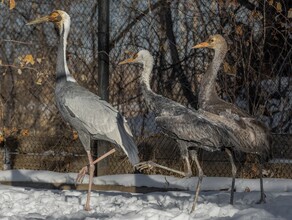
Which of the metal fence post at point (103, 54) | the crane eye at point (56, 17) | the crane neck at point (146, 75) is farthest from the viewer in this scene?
the metal fence post at point (103, 54)

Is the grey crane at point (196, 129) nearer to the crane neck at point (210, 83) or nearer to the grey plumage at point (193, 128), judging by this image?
the grey plumage at point (193, 128)

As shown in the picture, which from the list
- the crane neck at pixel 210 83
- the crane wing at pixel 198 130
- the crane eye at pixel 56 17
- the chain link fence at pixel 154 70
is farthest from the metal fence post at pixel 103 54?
the crane wing at pixel 198 130

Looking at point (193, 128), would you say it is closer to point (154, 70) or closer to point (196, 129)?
point (196, 129)

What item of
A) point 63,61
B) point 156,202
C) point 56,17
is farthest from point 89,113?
point 56,17

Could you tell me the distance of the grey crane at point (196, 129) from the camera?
6.49m

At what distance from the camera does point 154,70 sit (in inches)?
376

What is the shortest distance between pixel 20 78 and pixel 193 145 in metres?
4.48

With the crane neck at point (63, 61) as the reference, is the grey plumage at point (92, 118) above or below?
below

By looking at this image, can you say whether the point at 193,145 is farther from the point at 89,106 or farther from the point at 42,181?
the point at 42,181

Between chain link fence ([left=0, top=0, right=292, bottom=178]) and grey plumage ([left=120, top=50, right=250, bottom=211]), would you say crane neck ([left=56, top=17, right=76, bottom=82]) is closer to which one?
grey plumage ([left=120, top=50, right=250, bottom=211])

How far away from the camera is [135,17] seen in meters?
9.60

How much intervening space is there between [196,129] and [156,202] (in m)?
1.15

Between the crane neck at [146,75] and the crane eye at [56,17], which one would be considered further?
the crane eye at [56,17]

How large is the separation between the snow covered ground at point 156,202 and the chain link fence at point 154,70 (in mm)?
503
